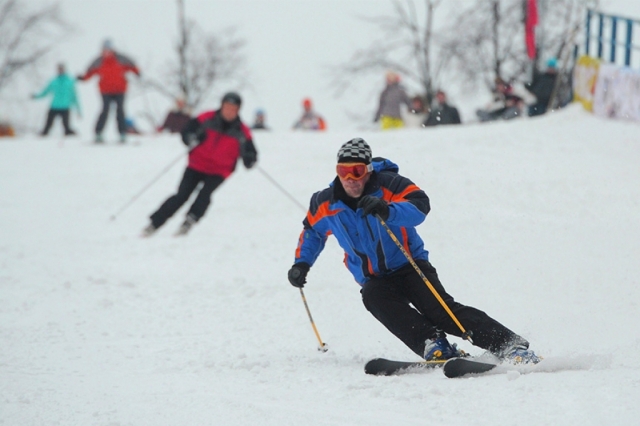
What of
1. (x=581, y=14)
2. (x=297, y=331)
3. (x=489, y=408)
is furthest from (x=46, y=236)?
(x=581, y=14)

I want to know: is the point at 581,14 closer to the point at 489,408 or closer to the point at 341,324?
the point at 341,324

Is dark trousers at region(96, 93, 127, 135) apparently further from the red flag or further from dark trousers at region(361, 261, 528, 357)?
dark trousers at region(361, 261, 528, 357)

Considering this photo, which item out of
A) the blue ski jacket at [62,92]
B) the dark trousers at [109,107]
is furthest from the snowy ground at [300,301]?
the blue ski jacket at [62,92]

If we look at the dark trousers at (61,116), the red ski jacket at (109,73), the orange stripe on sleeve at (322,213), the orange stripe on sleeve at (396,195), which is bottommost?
the dark trousers at (61,116)

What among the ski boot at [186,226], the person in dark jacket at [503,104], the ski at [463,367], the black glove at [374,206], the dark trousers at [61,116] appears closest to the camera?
the ski at [463,367]

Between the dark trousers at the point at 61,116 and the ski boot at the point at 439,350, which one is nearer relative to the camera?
the ski boot at the point at 439,350

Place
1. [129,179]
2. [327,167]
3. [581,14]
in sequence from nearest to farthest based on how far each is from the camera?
1. [327,167]
2. [129,179]
3. [581,14]

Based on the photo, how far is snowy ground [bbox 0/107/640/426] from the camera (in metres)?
3.66

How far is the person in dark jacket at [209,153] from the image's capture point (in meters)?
8.91

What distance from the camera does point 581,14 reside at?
23328mm

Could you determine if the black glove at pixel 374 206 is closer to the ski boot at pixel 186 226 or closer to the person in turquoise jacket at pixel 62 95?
the ski boot at pixel 186 226

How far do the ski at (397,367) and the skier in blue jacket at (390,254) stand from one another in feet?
0.24

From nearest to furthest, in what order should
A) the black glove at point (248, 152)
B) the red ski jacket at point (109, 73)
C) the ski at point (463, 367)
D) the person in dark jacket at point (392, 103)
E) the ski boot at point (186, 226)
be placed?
the ski at point (463, 367) < the black glove at point (248, 152) < the ski boot at point (186, 226) < the red ski jacket at point (109, 73) < the person in dark jacket at point (392, 103)

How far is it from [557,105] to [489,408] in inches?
525
